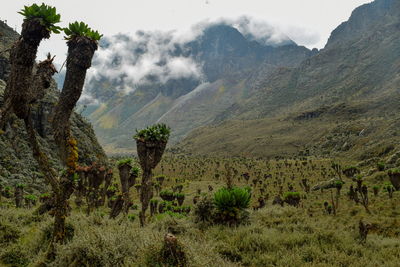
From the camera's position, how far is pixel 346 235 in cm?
1112

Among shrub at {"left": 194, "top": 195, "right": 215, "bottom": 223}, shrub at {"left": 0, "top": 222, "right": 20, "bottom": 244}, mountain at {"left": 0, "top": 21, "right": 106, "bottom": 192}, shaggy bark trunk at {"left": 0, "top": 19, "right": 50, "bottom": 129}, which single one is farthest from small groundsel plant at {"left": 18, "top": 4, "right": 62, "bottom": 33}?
mountain at {"left": 0, "top": 21, "right": 106, "bottom": 192}

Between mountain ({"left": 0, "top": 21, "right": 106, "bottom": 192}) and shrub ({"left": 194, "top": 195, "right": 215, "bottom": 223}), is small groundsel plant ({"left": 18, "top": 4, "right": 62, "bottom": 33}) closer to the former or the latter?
shrub ({"left": 194, "top": 195, "right": 215, "bottom": 223})

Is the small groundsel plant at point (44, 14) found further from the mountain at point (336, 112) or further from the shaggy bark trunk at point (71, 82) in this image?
the mountain at point (336, 112)

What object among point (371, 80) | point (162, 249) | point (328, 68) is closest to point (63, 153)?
point (162, 249)

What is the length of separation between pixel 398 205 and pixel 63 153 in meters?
21.6

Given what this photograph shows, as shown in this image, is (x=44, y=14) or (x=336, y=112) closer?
(x=44, y=14)

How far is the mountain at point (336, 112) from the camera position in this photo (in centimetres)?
7866

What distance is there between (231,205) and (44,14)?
1029 centimetres

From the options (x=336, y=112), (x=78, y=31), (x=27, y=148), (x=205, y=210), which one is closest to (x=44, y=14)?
(x=78, y=31)

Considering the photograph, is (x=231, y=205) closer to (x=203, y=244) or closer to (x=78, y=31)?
(x=203, y=244)

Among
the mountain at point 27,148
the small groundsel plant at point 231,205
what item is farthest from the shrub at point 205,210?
the mountain at point 27,148

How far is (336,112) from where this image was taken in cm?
11675

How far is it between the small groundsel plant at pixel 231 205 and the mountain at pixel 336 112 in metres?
46.6

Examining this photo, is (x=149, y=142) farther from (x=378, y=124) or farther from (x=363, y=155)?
(x=378, y=124)
